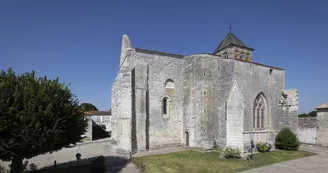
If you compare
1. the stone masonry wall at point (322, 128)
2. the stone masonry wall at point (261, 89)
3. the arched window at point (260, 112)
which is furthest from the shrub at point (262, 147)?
the stone masonry wall at point (322, 128)

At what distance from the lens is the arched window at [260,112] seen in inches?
736

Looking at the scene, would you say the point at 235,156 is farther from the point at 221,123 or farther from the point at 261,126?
the point at 261,126

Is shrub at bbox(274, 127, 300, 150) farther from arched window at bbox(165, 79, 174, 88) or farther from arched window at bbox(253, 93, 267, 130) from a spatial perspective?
arched window at bbox(165, 79, 174, 88)

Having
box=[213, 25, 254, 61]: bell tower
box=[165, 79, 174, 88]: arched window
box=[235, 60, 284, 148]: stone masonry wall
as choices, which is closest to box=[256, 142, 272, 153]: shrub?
box=[235, 60, 284, 148]: stone masonry wall

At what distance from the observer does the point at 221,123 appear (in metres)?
18.0

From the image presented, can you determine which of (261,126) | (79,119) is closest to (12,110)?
(79,119)

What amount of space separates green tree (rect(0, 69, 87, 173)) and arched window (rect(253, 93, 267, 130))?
48.7 ft

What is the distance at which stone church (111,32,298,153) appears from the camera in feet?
56.0

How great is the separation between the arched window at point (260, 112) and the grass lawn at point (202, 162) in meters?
2.52

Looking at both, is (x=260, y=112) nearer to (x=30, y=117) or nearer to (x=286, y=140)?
(x=286, y=140)

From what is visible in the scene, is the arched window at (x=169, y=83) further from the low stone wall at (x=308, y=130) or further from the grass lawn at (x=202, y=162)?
the low stone wall at (x=308, y=130)

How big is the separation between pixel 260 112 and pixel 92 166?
14730 millimetres

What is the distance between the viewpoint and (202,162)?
14.3 meters

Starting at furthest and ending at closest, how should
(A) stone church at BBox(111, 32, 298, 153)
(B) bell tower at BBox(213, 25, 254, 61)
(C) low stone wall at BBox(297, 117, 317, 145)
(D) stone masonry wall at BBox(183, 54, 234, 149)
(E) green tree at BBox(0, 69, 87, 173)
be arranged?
(B) bell tower at BBox(213, 25, 254, 61), (C) low stone wall at BBox(297, 117, 317, 145), (D) stone masonry wall at BBox(183, 54, 234, 149), (A) stone church at BBox(111, 32, 298, 153), (E) green tree at BBox(0, 69, 87, 173)
